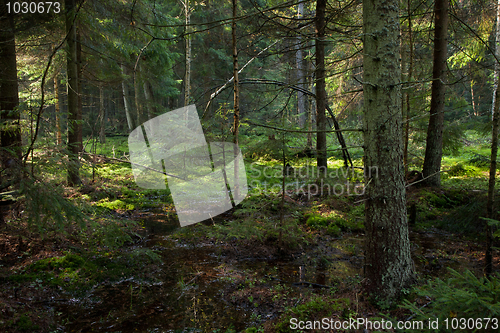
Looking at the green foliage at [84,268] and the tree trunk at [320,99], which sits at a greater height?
the tree trunk at [320,99]

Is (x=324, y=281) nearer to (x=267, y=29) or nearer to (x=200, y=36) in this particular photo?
(x=267, y=29)

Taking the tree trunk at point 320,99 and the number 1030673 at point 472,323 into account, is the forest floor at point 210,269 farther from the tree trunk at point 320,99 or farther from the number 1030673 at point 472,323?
the tree trunk at point 320,99

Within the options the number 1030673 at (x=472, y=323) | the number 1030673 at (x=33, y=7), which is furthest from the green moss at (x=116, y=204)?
the number 1030673 at (x=472, y=323)

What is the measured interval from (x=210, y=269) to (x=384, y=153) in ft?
11.3

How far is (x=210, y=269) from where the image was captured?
16.6 feet

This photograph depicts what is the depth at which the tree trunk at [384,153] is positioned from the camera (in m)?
3.42

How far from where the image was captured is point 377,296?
3484mm

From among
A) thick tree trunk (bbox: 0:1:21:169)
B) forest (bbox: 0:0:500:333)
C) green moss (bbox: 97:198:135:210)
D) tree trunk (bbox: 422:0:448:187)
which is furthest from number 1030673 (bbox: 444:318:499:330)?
green moss (bbox: 97:198:135:210)

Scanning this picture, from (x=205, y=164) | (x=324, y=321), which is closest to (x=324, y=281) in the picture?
(x=324, y=321)

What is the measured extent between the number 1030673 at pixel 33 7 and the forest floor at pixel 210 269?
3634mm

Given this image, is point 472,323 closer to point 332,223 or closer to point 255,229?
point 255,229

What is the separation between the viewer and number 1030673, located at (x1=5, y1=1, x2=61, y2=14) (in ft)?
18.9

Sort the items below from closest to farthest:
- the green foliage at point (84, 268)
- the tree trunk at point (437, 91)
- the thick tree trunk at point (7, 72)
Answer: the green foliage at point (84, 268), the thick tree trunk at point (7, 72), the tree trunk at point (437, 91)

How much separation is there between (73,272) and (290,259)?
3.70 meters
